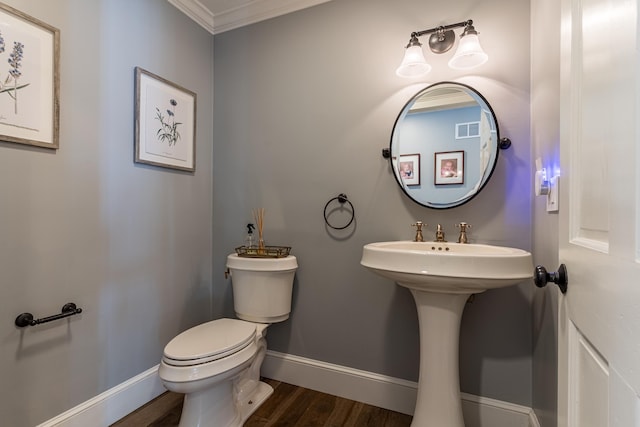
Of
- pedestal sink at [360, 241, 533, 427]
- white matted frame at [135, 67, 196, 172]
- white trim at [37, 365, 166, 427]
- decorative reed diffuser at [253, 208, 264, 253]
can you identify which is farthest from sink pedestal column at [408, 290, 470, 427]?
white matted frame at [135, 67, 196, 172]

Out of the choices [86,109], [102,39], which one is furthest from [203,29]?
[86,109]

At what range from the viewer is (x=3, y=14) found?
1193mm

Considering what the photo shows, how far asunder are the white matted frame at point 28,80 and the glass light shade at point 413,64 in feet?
5.21

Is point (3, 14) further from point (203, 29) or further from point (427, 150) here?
point (427, 150)

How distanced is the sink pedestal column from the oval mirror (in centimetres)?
51

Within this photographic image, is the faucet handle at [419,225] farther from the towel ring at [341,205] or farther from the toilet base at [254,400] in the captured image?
the toilet base at [254,400]

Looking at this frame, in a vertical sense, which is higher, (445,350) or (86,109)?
(86,109)

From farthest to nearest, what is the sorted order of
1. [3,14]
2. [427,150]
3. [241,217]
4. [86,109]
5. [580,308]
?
1. [241,217]
2. [427,150]
3. [86,109]
4. [3,14]
5. [580,308]

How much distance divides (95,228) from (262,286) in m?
0.88

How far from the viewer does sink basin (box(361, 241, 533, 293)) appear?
1.08 meters

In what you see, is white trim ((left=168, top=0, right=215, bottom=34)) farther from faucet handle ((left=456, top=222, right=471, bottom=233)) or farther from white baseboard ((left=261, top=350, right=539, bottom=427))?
white baseboard ((left=261, top=350, right=539, bottom=427))

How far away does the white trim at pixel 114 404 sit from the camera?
4.57 ft

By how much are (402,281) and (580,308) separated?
660 mm

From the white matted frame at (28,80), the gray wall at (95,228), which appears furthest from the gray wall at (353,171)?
the white matted frame at (28,80)
